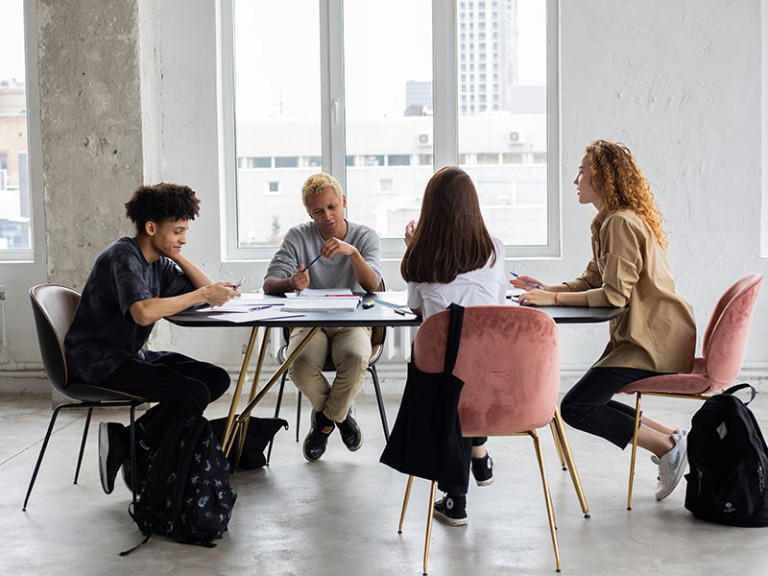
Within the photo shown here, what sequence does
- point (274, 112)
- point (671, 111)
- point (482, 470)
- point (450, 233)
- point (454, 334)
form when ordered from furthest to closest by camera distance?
point (274, 112) → point (671, 111) → point (482, 470) → point (450, 233) → point (454, 334)

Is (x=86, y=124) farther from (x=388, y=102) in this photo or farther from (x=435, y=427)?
(x=435, y=427)

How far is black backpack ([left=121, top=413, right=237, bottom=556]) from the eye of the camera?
260 centimetres

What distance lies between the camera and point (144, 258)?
2881mm

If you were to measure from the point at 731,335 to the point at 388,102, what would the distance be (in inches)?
107

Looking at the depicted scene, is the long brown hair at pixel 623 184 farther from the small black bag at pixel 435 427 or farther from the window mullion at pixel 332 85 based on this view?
the window mullion at pixel 332 85

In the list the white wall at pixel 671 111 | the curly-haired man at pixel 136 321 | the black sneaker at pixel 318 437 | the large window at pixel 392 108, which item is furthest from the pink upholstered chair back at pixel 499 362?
the large window at pixel 392 108

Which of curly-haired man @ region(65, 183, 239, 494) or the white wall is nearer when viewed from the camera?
curly-haired man @ region(65, 183, 239, 494)

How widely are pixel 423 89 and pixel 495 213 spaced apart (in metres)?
0.82

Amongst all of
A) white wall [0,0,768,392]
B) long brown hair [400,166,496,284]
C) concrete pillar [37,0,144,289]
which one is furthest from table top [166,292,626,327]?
white wall [0,0,768,392]

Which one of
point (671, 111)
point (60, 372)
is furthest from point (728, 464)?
point (671, 111)

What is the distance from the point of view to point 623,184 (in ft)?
9.48

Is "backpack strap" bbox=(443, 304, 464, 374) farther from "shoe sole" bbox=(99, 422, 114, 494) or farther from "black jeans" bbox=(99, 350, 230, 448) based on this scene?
"shoe sole" bbox=(99, 422, 114, 494)

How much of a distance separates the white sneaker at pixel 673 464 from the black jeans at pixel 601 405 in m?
0.15

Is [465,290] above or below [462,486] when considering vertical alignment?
above
